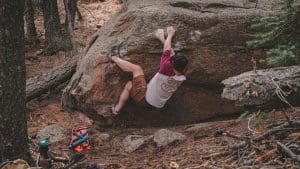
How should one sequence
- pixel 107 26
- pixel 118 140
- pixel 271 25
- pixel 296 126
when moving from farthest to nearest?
pixel 107 26
pixel 118 140
pixel 271 25
pixel 296 126

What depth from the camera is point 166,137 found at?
7098 millimetres

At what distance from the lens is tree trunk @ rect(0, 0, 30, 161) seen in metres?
5.50

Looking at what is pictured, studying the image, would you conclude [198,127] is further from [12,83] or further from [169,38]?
[12,83]

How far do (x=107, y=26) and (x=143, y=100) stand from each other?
1.60m

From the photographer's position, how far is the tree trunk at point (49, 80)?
360 inches

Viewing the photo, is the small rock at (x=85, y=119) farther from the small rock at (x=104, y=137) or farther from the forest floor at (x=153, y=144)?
the small rock at (x=104, y=137)

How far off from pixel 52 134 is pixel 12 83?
217 centimetres

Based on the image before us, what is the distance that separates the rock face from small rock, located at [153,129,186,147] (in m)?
1.03

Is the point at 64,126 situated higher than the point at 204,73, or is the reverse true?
the point at 204,73

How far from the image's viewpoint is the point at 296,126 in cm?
522

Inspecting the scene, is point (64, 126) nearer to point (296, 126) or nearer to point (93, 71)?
point (93, 71)

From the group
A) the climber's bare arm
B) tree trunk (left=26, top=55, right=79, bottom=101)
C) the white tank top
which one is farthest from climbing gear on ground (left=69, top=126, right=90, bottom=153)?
tree trunk (left=26, top=55, right=79, bottom=101)

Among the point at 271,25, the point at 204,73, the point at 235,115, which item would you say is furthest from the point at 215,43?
the point at 271,25

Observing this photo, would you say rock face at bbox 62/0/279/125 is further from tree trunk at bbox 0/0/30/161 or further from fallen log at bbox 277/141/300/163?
fallen log at bbox 277/141/300/163
